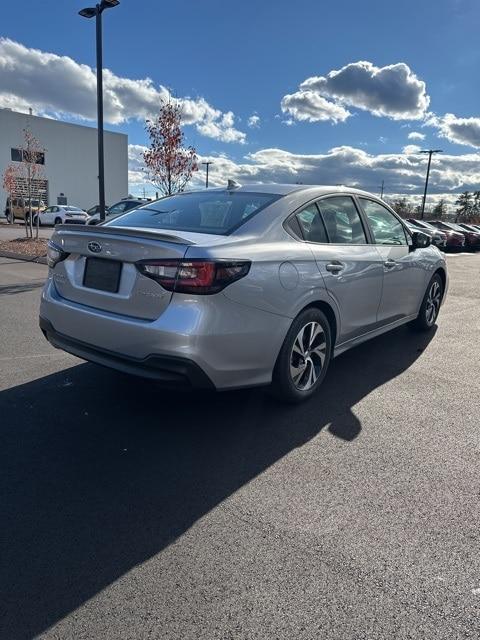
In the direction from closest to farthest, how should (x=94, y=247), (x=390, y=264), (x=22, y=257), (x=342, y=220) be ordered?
(x=94, y=247) → (x=342, y=220) → (x=390, y=264) → (x=22, y=257)

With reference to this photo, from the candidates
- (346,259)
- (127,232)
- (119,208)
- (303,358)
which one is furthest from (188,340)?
(119,208)

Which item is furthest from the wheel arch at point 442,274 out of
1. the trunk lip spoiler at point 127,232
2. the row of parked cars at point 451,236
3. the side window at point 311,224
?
the row of parked cars at point 451,236

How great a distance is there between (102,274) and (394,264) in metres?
2.95

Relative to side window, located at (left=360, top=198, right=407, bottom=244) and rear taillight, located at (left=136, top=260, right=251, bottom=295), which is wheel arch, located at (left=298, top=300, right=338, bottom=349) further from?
side window, located at (left=360, top=198, right=407, bottom=244)

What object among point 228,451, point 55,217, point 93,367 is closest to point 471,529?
point 228,451

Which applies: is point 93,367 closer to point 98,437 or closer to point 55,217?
point 98,437

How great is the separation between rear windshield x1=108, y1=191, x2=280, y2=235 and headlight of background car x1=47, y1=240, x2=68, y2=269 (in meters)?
0.47

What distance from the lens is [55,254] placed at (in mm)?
3711

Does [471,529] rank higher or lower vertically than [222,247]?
lower

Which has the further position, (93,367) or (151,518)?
(93,367)

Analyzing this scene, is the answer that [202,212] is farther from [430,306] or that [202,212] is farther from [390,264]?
[430,306]

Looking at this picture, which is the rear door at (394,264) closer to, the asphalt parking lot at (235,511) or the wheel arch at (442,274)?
the wheel arch at (442,274)

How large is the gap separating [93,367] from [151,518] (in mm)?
2332

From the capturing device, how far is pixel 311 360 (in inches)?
154
